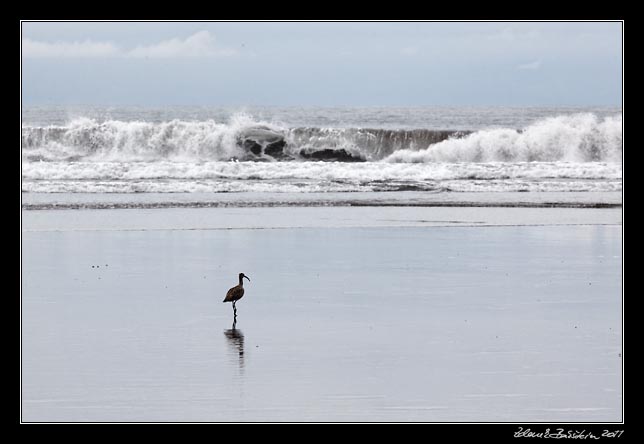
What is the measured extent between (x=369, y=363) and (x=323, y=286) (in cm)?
287

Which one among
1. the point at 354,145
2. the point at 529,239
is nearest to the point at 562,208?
the point at 529,239

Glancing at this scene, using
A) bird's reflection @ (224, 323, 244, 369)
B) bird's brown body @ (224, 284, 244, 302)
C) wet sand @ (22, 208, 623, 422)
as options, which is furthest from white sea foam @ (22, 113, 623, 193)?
bird's reflection @ (224, 323, 244, 369)

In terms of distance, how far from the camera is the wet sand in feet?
18.8

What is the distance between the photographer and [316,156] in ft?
106

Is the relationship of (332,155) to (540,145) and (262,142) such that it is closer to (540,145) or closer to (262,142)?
(262,142)

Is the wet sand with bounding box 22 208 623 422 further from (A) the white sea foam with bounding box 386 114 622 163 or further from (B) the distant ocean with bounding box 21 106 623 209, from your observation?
(A) the white sea foam with bounding box 386 114 622 163

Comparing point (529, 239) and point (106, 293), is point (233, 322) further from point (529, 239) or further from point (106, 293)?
point (529, 239)

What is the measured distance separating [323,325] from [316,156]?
24859 mm

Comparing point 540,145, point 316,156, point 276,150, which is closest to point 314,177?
point 276,150

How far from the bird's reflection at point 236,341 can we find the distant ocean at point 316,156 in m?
10.0

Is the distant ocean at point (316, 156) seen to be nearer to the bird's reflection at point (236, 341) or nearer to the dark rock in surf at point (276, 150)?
the dark rock in surf at point (276, 150)

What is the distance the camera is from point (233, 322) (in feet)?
25.9

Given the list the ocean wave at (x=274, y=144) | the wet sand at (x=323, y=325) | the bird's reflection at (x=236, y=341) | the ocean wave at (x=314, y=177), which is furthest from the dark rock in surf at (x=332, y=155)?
the bird's reflection at (x=236, y=341)

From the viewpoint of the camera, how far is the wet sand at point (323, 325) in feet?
18.8
